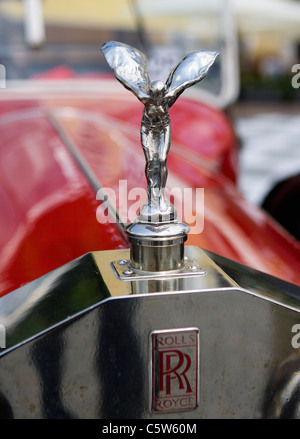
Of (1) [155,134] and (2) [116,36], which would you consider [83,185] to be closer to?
(1) [155,134]

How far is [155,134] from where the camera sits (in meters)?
0.75

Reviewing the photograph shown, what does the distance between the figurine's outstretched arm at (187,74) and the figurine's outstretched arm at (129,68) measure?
0.03 m

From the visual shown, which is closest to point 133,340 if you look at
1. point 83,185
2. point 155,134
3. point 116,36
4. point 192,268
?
point 192,268

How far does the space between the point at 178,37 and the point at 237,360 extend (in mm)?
1831

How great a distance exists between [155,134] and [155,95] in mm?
55

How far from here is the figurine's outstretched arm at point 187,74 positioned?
73 cm

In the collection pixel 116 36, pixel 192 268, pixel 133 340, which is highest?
pixel 116 36

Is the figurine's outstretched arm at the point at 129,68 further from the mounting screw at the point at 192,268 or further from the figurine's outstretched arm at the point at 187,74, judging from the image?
the mounting screw at the point at 192,268

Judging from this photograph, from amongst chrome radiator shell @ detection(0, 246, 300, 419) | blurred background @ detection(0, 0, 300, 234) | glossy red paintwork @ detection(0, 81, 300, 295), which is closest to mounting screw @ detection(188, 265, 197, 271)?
chrome radiator shell @ detection(0, 246, 300, 419)

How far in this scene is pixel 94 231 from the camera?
38.1 inches

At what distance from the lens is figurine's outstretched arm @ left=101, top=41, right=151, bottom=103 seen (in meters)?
0.72

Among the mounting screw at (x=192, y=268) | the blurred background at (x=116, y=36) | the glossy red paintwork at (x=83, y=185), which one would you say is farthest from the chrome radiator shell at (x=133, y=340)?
the blurred background at (x=116, y=36)

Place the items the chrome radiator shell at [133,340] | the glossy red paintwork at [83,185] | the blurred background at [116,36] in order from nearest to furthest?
the chrome radiator shell at [133,340] → the glossy red paintwork at [83,185] → the blurred background at [116,36]
